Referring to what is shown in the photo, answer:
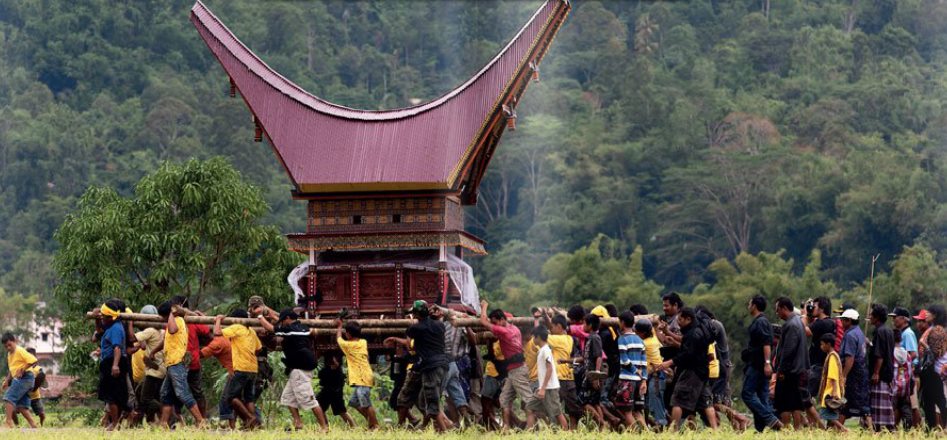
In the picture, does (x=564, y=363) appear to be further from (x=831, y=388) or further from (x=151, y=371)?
(x=151, y=371)

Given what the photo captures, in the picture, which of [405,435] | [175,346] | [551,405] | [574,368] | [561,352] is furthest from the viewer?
[574,368]

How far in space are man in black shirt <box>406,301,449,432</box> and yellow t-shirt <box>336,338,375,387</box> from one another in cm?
60

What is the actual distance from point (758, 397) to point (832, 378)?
89cm

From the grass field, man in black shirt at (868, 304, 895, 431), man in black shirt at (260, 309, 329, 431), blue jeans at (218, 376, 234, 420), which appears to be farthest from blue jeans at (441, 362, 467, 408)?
man in black shirt at (868, 304, 895, 431)

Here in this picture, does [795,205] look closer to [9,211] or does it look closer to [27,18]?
[9,211]

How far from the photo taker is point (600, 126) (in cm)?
8025

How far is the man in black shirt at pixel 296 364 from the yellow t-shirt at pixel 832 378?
4.96m

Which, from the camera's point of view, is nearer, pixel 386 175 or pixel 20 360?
pixel 20 360

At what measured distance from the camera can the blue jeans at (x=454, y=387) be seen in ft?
56.7

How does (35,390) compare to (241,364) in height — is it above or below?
below

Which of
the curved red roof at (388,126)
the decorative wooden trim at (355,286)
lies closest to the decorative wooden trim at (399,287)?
the decorative wooden trim at (355,286)

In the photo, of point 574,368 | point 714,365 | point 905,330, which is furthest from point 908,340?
point 574,368

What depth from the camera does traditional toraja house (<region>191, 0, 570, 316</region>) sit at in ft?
84.8

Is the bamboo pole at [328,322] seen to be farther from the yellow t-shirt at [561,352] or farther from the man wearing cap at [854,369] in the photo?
the man wearing cap at [854,369]
